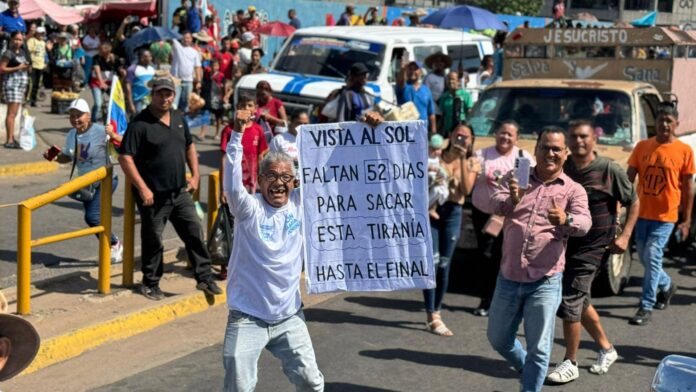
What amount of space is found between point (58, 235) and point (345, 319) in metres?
2.44

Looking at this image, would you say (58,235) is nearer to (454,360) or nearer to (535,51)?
(454,360)

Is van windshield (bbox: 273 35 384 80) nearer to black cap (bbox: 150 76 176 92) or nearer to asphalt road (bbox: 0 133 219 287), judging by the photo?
asphalt road (bbox: 0 133 219 287)

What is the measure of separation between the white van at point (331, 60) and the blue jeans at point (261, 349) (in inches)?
397

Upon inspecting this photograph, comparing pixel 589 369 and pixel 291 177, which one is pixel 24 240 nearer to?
pixel 291 177

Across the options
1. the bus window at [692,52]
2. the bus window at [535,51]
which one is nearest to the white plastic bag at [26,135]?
the bus window at [535,51]

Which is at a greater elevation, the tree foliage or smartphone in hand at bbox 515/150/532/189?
the tree foliage

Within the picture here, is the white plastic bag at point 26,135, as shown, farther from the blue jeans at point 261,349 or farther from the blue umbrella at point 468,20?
the blue jeans at point 261,349

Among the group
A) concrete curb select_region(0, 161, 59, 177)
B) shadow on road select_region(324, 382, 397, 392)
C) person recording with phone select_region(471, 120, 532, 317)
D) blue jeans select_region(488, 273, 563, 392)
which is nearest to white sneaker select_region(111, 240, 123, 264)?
person recording with phone select_region(471, 120, 532, 317)

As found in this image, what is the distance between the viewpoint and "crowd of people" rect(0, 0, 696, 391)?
5.84 meters

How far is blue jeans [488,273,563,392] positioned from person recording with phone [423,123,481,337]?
1972mm

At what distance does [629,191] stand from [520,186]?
1.55 metres

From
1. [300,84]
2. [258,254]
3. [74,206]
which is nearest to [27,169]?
[74,206]

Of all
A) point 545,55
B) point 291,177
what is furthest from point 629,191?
point 545,55

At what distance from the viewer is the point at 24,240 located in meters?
8.16
